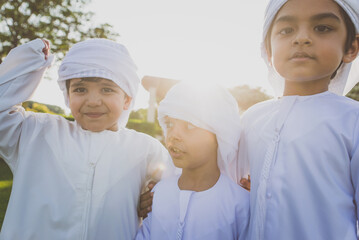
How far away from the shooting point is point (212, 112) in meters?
1.95

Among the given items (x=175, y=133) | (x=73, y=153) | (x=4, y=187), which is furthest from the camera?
(x=4, y=187)

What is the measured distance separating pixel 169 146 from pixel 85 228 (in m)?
0.83

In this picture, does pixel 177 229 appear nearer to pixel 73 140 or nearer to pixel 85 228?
pixel 85 228

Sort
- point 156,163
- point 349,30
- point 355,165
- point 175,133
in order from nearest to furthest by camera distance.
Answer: point 355,165
point 349,30
point 175,133
point 156,163

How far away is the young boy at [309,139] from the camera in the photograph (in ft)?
4.80

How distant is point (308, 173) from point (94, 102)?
1574 mm

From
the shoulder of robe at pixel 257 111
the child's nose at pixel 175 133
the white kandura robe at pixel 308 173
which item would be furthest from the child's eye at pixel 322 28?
the child's nose at pixel 175 133

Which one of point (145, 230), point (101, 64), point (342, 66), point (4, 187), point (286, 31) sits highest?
point (286, 31)

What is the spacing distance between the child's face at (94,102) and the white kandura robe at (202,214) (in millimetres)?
748

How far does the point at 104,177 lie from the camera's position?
204cm

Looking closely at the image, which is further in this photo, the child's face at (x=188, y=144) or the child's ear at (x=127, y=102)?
the child's ear at (x=127, y=102)

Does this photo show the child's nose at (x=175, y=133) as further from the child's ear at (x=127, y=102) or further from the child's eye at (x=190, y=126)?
the child's ear at (x=127, y=102)

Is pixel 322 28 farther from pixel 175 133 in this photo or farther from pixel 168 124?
pixel 168 124

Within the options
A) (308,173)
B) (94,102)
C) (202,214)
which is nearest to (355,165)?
(308,173)
